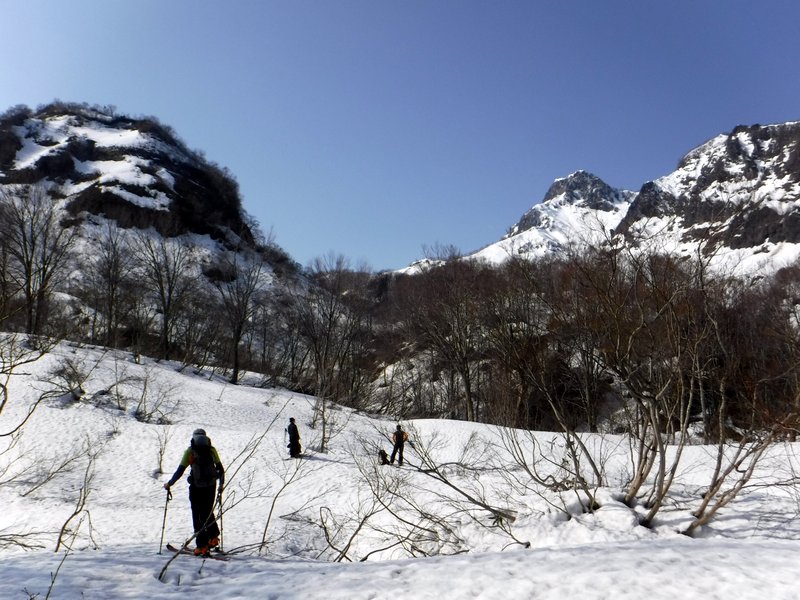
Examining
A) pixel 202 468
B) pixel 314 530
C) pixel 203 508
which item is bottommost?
pixel 314 530

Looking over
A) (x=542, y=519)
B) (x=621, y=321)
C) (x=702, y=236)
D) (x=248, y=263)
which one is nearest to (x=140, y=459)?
(x=542, y=519)

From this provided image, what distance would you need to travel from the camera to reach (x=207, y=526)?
5.71 metres

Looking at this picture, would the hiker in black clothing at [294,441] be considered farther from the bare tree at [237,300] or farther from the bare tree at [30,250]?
the bare tree at [30,250]

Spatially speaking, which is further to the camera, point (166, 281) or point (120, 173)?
point (120, 173)

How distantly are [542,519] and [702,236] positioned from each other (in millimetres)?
5245

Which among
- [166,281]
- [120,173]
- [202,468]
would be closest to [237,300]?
[166,281]

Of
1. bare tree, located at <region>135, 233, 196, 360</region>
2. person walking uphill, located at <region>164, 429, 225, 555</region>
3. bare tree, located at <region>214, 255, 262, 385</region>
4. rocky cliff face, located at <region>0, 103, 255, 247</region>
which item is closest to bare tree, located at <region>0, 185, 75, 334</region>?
bare tree, located at <region>135, 233, 196, 360</region>

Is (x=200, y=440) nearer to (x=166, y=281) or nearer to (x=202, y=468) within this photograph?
(x=202, y=468)

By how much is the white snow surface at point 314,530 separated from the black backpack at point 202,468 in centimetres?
84

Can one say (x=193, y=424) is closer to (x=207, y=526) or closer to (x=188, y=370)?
(x=188, y=370)

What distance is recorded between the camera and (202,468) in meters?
5.99

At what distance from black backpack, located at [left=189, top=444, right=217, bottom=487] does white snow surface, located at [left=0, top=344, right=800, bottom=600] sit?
2.77ft

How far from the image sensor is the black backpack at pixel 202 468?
5.95 metres

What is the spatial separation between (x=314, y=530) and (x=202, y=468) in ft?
16.5
